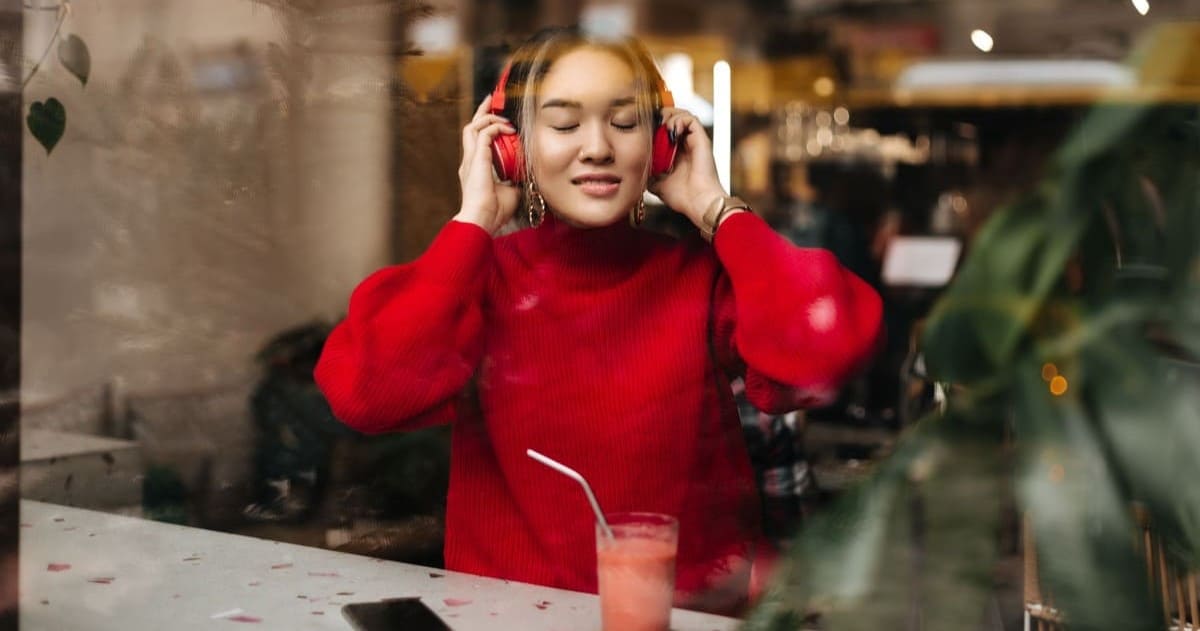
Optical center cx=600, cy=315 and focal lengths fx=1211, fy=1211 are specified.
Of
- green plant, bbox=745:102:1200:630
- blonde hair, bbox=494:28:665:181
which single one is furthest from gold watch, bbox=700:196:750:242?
green plant, bbox=745:102:1200:630

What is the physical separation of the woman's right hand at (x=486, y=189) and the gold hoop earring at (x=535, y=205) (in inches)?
0.9

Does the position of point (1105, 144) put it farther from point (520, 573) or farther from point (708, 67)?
point (520, 573)

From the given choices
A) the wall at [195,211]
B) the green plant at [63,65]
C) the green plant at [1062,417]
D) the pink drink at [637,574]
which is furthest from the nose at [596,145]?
the green plant at [1062,417]

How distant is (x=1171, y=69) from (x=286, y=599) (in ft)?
3.78

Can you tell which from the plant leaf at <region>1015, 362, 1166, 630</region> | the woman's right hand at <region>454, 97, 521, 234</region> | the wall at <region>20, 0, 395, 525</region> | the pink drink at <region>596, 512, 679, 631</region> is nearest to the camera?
Answer: the plant leaf at <region>1015, 362, 1166, 630</region>

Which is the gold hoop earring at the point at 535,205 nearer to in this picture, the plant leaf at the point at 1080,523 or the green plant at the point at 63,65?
the green plant at the point at 63,65

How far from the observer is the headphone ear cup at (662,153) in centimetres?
151

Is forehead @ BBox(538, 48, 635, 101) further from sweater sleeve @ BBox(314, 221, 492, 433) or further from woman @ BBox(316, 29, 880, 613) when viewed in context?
sweater sleeve @ BBox(314, 221, 492, 433)

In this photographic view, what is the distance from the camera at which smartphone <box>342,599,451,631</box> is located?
125 centimetres

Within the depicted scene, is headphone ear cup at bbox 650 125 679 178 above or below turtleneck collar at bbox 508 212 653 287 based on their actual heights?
above

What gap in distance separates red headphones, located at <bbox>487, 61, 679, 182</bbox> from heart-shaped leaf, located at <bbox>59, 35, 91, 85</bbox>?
72 centimetres

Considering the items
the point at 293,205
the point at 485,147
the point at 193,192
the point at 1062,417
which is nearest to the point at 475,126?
the point at 485,147

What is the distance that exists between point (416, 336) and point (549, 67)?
378 mm

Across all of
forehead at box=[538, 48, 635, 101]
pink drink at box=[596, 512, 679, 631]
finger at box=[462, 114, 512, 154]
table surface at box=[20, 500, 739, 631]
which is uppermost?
forehead at box=[538, 48, 635, 101]
